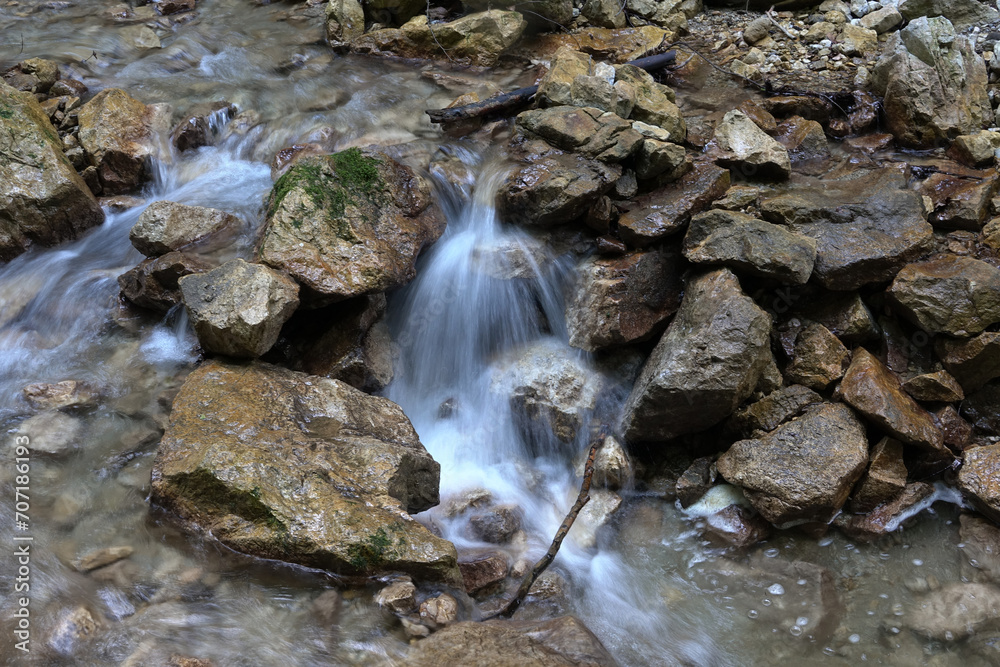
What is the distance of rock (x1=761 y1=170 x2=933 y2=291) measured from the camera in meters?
4.50

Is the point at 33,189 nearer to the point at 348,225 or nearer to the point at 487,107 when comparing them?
the point at 348,225

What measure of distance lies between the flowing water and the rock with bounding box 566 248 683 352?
0.22 m

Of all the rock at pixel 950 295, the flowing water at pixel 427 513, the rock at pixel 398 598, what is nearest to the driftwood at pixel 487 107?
the flowing water at pixel 427 513

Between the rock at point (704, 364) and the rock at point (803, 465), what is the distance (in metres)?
0.32

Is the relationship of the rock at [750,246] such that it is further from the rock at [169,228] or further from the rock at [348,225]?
the rock at [169,228]

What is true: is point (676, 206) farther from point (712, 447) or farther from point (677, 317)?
point (712, 447)

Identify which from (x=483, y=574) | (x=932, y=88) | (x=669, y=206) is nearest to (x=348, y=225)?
(x=669, y=206)

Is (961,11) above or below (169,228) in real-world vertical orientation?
above

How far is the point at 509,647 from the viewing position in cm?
284

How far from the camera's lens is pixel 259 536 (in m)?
3.21

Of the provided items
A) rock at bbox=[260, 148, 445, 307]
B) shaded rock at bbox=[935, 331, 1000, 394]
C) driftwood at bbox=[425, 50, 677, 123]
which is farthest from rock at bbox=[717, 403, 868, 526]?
driftwood at bbox=[425, 50, 677, 123]

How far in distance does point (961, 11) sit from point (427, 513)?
686 cm

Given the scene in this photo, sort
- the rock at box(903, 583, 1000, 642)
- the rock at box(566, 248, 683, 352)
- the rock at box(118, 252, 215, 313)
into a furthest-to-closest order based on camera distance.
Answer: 1. the rock at box(566, 248, 683, 352)
2. the rock at box(118, 252, 215, 313)
3. the rock at box(903, 583, 1000, 642)
